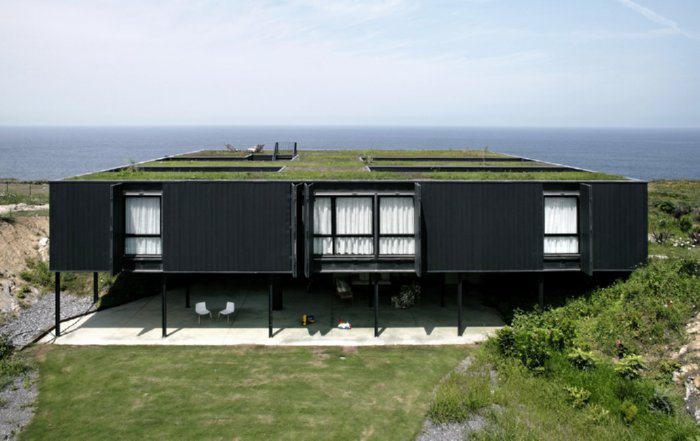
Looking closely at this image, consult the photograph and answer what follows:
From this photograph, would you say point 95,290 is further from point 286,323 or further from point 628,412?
point 628,412

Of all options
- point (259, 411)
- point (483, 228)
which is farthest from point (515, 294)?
point (259, 411)

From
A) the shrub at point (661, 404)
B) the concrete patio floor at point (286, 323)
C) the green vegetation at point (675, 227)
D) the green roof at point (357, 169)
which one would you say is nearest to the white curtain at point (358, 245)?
the green roof at point (357, 169)

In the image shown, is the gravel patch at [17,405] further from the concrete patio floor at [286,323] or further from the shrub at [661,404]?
the shrub at [661,404]

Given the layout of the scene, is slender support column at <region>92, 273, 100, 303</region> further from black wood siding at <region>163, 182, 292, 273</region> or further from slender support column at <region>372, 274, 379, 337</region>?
slender support column at <region>372, 274, 379, 337</region>

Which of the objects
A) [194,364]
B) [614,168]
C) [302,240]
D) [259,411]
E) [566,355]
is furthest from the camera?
[614,168]

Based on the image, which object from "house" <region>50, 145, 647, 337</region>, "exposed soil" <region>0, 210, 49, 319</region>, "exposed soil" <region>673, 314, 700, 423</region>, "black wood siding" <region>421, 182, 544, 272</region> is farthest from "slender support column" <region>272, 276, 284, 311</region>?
"exposed soil" <region>673, 314, 700, 423</region>

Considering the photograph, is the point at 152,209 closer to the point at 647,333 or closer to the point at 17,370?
the point at 17,370
